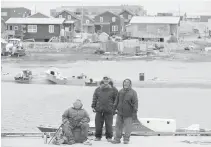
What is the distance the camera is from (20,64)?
35.1m

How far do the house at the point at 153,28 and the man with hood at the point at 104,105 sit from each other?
49682 millimetres

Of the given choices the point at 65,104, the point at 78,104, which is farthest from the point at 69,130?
the point at 65,104

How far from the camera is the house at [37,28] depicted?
185ft

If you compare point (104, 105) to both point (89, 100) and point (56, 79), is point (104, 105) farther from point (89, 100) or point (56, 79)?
point (56, 79)

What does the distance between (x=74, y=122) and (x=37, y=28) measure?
5062 cm

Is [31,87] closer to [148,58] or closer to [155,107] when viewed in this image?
[155,107]

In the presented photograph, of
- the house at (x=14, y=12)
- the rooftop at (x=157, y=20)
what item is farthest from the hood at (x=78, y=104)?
the house at (x=14, y=12)

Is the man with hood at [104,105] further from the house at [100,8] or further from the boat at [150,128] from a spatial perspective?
the house at [100,8]

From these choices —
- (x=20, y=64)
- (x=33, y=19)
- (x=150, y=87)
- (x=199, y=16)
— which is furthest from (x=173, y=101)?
(x=199, y=16)

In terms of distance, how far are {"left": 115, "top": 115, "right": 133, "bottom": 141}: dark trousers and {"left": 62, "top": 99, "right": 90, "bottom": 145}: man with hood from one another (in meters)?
0.40

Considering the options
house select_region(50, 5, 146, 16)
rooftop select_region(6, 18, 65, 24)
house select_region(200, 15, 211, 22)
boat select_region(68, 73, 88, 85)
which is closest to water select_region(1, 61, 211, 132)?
boat select_region(68, 73, 88, 85)

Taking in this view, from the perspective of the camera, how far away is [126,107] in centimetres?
686

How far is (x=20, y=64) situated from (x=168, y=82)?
516 inches

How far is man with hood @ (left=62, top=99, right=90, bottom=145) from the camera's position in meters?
6.77
